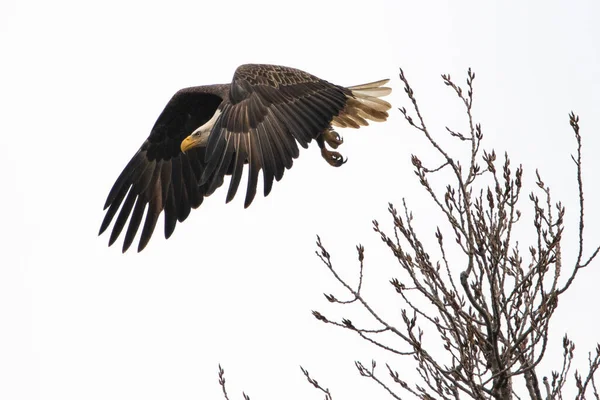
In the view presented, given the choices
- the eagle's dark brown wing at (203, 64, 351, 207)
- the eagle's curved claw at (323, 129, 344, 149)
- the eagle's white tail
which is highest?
the eagle's white tail

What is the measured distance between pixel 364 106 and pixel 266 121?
205 cm

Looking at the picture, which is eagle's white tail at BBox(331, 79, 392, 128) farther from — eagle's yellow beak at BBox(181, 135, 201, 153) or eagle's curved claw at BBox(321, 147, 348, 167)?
eagle's yellow beak at BBox(181, 135, 201, 153)

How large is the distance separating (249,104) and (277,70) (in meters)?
0.68

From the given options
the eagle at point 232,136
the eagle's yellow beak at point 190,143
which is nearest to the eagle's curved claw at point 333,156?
the eagle at point 232,136

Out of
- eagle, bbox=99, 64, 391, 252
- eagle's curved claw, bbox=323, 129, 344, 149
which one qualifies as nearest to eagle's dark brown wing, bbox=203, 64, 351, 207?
eagle, bbox=99, 64, 391, 252

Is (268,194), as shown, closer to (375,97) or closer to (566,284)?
(566,284)

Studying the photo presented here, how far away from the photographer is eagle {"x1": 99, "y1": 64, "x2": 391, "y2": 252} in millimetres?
5727

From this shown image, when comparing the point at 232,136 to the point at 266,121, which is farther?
the point at 266,121

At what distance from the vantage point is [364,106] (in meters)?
7.83

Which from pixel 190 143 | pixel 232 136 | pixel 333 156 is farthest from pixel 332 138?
pixel 232 136

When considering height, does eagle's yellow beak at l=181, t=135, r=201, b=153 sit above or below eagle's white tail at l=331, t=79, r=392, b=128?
below

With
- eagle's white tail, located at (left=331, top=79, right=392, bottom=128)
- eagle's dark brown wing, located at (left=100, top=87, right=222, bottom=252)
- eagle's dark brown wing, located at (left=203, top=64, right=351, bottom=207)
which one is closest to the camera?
eagle's dark brown wing, located at (left=203, top=64, right=351, bottom=207)

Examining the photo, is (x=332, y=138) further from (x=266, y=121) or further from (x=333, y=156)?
(x=266, y=121)

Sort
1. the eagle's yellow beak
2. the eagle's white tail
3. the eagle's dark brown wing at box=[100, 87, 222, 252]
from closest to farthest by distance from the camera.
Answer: the eagle's yellow beak → the eagle's white tail → the eagle's dark brown wing at box=[100, 87, 222, 252]
